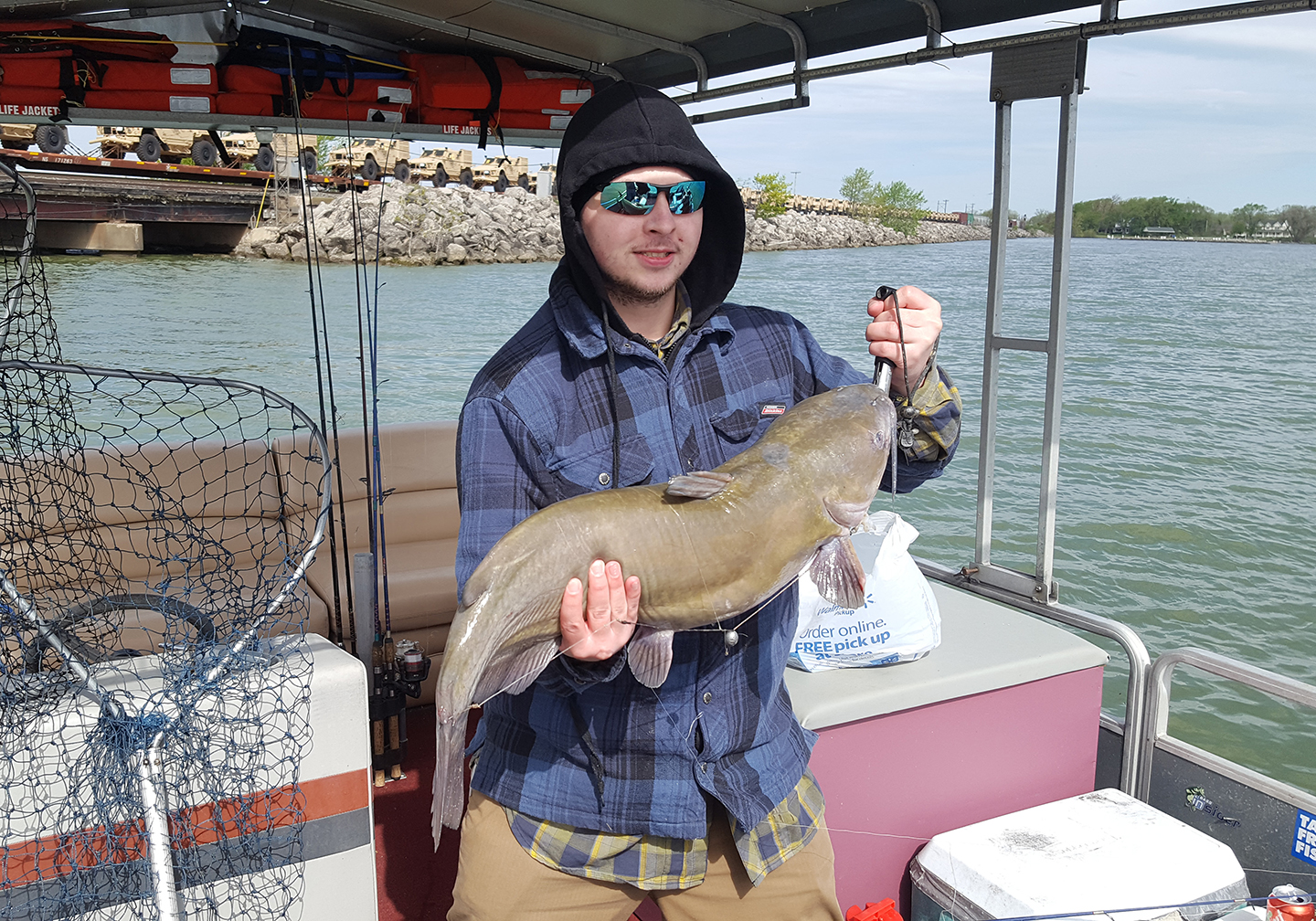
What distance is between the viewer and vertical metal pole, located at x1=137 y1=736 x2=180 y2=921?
6.56 feet

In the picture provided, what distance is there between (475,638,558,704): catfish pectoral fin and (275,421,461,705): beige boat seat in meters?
3.94

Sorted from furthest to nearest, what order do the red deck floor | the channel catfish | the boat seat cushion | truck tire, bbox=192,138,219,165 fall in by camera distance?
truck tire, bbox=192,138,219,165, the boat seat cushion, the red deck floor, the channel catfish

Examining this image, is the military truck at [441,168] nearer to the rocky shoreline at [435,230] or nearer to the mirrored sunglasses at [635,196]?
the mirrored sunglasses at [635,196]

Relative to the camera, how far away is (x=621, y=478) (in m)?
2.00

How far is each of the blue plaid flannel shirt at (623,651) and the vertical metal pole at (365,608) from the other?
232cm

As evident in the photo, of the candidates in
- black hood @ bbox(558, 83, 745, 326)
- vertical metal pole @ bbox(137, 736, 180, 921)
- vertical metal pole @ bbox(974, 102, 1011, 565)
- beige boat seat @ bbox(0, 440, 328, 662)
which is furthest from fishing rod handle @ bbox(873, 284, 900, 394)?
beige boat seat @ bbox(0, 440, 328, 662)

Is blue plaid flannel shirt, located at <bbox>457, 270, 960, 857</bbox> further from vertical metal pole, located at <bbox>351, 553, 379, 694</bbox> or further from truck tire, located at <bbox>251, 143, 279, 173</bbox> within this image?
truck tire, located at <bbox>251, 143, 279, 173</bbox>

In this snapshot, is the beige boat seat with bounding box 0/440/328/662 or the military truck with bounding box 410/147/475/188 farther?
the military truck with bounding box 410/147/475/188

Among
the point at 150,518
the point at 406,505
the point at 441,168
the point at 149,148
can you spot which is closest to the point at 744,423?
the point at 150,518

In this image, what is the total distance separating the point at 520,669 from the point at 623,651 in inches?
9.4

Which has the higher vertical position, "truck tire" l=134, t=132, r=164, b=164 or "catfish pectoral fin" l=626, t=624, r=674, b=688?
"truck tire" l=134, t=132, r=164, b=164

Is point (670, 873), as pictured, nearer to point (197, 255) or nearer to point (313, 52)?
point (313, 52)

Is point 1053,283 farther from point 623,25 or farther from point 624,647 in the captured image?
point 624,647

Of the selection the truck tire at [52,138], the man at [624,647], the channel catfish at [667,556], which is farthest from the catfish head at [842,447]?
the truck tire at [52,138]
